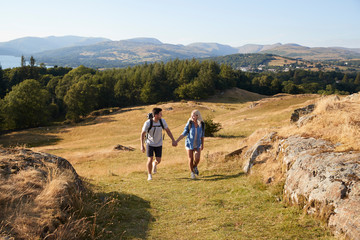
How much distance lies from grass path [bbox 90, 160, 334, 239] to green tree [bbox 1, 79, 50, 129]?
64.2 metres

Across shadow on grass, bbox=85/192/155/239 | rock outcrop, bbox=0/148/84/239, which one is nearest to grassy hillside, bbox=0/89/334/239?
shadow on grass, bbox=85/192/155/239

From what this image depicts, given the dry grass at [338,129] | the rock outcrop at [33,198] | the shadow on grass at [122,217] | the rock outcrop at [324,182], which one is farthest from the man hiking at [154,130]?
the dry grass at [338,129]

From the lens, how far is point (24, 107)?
6406cm

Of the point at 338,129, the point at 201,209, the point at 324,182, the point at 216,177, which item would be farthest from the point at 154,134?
the point at 338,129

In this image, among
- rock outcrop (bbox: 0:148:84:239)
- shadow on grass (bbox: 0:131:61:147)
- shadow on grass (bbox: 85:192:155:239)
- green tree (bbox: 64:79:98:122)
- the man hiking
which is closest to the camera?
rock outcrop (bbox: 0:148:84:239)

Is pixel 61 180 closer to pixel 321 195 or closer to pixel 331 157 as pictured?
pixel 321 195

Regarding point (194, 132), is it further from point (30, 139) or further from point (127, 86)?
point (127, 86)

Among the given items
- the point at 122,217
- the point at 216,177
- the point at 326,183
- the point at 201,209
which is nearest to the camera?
the point at 326,183

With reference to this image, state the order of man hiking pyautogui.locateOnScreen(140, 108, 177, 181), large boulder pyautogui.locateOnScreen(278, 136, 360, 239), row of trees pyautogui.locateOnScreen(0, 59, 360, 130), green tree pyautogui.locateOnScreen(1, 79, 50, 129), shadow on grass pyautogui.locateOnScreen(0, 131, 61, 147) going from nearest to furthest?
large boulder pyautogui.locateOnScreen(278, 136, 360, 239) → man hiking pyautogui.locateOnScreen(140, 108, 177, 181) → shadow on grass pyautogui.locateOnScreen(0, 131, 61, 147) → green tree pyautogui.locateOnScreen(1, 79, 50, 129) → row of trees pyautogui.locateOnScreen(0, 59, 360, 130)

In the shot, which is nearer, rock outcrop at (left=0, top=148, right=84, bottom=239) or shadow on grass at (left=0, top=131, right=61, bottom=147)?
rock outcrop at (left=0, top=148, right=84, bottom=239)

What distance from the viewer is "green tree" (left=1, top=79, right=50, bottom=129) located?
6128 cm

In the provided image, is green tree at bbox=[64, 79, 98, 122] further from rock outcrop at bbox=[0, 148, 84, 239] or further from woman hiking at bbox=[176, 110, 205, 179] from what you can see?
rock outcrop at bbox=[0, 148, 84, 239]

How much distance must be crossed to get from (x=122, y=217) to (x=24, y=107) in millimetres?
69561

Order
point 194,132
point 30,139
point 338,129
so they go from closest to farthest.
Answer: point 338,129, point 194,132, point 30,139
